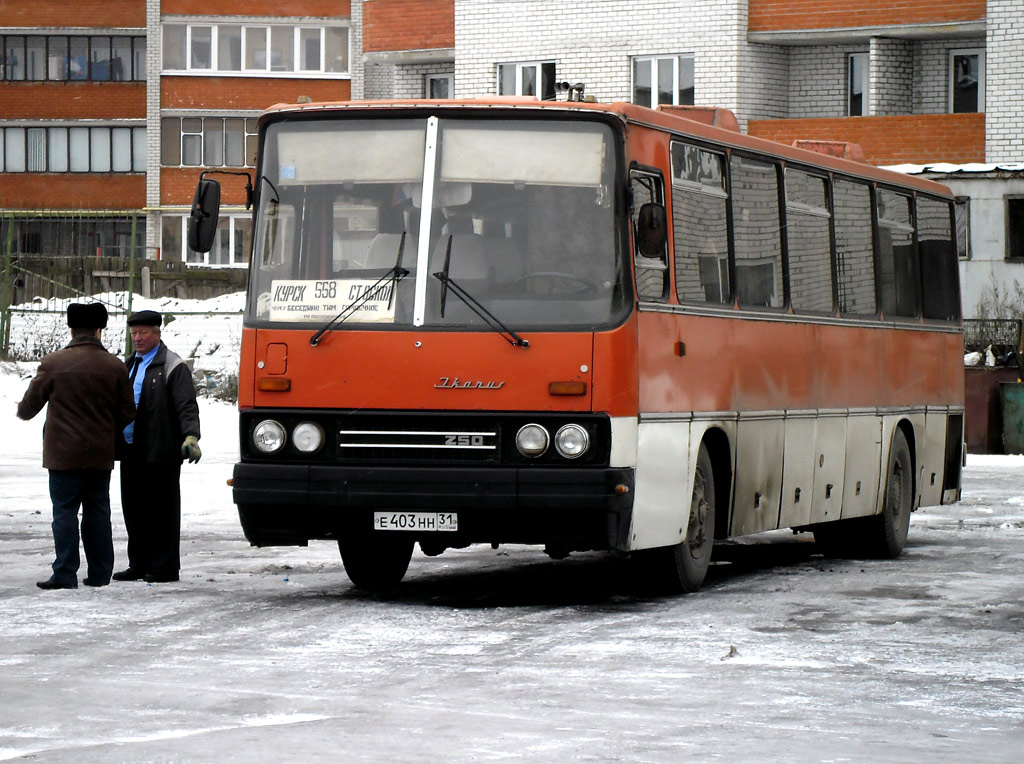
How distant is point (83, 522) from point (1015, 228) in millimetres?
29569

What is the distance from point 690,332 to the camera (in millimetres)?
13211

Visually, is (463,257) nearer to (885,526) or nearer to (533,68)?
(885,526)

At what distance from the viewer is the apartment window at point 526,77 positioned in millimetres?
44406

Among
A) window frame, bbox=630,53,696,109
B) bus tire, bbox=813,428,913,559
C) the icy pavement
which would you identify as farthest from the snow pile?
the icy pavement

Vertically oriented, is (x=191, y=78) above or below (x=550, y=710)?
above

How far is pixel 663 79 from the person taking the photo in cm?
4331

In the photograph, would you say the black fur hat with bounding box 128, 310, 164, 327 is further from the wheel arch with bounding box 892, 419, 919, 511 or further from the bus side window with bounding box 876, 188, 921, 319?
the wheel arch with bounding box 892, 419, 919, 511

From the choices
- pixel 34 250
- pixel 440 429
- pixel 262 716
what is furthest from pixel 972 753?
pixel 34 250

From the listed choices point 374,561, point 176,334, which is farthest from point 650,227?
point 176,334

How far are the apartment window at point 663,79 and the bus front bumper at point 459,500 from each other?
3131 centimetres

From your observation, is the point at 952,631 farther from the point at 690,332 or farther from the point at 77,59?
the point at 77,59

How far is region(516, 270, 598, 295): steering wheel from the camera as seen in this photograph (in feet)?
40.0

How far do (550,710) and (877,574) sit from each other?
6.87 metres

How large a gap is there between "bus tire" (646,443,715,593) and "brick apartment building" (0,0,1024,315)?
90.1ft
